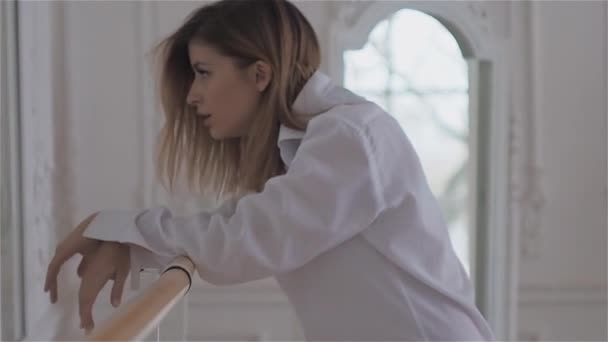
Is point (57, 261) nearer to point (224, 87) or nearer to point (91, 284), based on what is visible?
point (91, 284)

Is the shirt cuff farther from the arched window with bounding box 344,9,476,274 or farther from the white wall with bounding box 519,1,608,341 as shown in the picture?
the white wall with bounding box 519,1,608,341

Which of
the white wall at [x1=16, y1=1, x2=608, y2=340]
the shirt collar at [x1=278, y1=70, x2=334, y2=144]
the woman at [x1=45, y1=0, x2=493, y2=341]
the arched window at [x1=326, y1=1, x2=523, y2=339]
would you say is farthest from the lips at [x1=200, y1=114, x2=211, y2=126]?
the arched window at [x1=326, y1=1, x2=523, y2=339]

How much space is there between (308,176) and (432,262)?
22 cm

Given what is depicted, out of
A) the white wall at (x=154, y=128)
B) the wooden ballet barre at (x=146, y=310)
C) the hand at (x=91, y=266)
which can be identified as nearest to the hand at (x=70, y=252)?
the hand at (x=91, y=266)

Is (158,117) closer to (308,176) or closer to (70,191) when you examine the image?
(70,191)

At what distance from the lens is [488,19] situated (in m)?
2.12

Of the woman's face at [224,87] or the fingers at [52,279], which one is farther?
the woman's face at [224,87]

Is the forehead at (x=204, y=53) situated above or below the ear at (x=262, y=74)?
above

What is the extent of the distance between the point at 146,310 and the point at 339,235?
0.33 metres

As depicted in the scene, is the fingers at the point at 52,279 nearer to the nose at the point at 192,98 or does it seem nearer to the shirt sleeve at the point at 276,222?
the shirt sleeve at the point at 276,222

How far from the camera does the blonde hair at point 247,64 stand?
1.05 m

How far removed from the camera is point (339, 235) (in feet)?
3.03

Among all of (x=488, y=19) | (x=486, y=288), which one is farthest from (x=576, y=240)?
(x=488, y=19)

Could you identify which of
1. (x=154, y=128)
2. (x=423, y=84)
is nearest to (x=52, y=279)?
(x=154, y=128)
